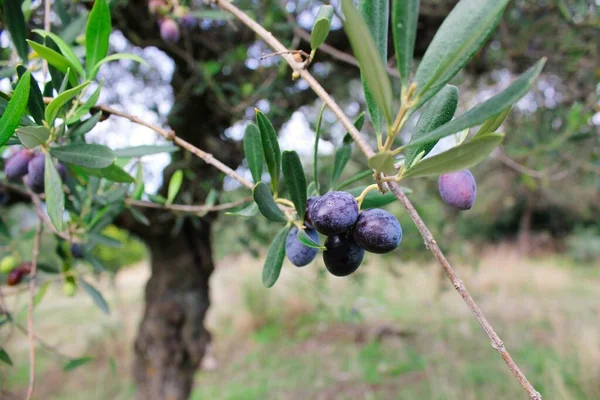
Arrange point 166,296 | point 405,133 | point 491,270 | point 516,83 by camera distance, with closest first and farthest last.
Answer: point 516,83, point 166,296, point 405,133, point 491,270

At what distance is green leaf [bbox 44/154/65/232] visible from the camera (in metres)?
0.56

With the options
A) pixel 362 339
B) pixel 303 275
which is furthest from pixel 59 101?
pixel 362 339

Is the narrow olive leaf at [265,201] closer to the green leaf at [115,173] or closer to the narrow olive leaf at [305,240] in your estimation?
the narrow olive leaf at [305,240]

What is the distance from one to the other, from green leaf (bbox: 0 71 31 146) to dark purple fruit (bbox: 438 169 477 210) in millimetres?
448

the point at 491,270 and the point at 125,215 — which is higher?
the point at 125,215

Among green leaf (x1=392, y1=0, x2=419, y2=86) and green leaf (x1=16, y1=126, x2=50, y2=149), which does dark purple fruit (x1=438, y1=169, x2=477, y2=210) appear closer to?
green leaf (x1=392, y1=0, x2=419, y2=86)

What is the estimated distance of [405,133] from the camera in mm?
3160

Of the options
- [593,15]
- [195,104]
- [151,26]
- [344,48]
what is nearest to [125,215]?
[195,104]

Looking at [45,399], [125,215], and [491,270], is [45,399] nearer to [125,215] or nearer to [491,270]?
[125,215]

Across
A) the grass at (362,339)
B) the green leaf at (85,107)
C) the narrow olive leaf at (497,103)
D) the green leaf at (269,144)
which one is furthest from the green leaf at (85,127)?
the grass at (362,339)

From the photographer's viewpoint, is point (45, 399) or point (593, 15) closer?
point (593, 15)

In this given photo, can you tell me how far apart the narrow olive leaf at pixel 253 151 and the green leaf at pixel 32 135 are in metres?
0.23

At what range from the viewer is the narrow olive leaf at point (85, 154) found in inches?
21.9

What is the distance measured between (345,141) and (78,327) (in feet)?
22.2
